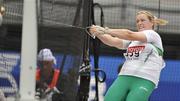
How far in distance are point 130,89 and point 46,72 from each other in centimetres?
183

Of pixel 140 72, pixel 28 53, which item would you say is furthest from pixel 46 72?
pixel 140 72

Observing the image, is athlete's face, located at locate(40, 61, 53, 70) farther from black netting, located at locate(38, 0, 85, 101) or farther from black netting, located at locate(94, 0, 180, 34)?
black netting, located at locate(94, 0, 180, 34)

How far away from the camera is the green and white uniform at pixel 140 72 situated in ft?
15.2

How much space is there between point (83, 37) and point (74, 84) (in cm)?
74

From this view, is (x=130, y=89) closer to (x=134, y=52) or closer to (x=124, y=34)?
(x=134, y=52)

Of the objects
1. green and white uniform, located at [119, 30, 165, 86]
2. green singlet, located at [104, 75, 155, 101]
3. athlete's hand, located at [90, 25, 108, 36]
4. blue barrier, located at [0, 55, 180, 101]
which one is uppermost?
athlete's hand, located at [90, 25, 108, 36]

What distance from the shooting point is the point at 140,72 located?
4.63 meters

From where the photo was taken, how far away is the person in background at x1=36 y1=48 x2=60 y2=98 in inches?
113

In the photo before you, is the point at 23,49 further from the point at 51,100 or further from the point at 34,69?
the point at 51,100

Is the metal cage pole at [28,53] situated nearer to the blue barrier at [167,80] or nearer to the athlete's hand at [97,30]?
the athlete's hand at [97,30]

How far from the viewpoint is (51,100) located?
3039mm

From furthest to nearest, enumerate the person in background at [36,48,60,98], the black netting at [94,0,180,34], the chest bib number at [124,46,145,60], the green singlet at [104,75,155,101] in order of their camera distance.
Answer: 1. the black netting at [94,0,180,34]
2. the chest bib number at [124,46,145,60]
3. the green singlet at [104,75,155,101]
4. the person in background at [36,48,60,98]

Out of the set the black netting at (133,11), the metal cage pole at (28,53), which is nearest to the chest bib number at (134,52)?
the metal cage pole at (28,53)

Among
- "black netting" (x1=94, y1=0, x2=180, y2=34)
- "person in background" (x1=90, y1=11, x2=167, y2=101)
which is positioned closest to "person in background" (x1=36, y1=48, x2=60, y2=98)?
"person in background" (x1=90, y1=11, x2=167, y2=101)
